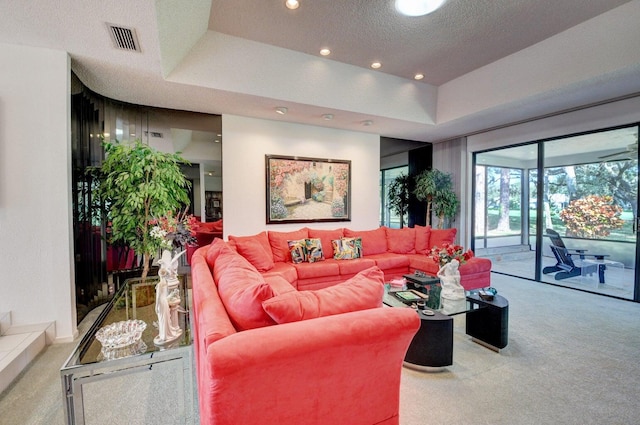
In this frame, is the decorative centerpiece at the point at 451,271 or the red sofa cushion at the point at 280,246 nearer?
the decorative centerpiece at the point at 451,271

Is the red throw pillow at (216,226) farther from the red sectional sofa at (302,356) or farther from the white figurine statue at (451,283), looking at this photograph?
the white figurine statue at (451,283)

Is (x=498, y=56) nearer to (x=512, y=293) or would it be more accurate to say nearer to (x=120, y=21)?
(x=512, y=293)

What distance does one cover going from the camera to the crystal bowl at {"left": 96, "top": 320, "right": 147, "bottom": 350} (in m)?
1.53

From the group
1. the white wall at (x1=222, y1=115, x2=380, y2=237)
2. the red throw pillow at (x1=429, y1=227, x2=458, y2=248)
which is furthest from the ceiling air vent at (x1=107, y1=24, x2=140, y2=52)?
the red throw pillow at (x1=429, y1=227, x2=458, y2=248)

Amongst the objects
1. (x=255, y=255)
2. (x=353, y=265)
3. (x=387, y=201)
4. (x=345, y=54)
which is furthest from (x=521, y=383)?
(x=387, y=201)

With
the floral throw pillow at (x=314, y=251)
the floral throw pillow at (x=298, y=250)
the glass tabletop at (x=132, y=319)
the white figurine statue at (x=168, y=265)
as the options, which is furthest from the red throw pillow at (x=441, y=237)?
the white figurine statue at (x=168, y=265)

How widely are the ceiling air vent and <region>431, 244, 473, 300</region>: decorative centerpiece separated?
3501mm

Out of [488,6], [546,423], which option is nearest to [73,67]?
[488,6]

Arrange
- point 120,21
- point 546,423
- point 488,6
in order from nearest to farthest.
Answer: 1. point 546,423
2. point 120,21
3. point 488,6

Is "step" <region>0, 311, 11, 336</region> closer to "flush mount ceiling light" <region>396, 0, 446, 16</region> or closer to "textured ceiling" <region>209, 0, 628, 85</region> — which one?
"textured ceiling" <region>209, 0, 628, 85</region>

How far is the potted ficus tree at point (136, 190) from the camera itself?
308cm

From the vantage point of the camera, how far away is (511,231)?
222 inches

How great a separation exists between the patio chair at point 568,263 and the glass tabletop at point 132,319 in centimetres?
548

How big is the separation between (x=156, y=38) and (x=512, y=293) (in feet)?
17.5
